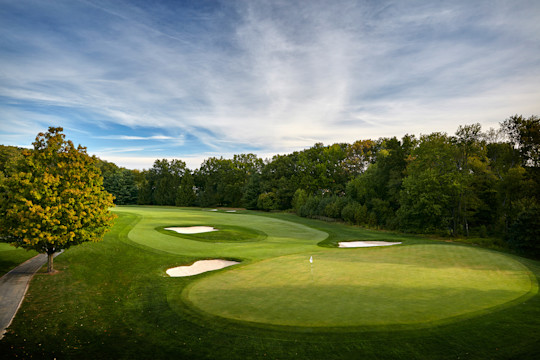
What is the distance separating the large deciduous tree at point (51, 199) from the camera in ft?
38.3

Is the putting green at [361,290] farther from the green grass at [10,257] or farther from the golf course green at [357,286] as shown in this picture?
the green grass at [10,257]

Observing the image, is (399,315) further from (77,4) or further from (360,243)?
(77,4)

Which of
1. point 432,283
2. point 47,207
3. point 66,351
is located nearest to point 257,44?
point 47,207

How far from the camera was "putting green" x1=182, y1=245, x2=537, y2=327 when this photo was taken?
8.45 metres

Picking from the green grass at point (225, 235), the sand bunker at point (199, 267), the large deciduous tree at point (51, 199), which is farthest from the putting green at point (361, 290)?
the green grass at point (225, 235)

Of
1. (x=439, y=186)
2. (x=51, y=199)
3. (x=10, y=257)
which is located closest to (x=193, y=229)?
(x=10, y=257)

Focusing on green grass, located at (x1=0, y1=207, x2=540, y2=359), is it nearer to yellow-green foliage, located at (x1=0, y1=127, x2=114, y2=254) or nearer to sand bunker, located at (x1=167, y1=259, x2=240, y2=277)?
sand bunker, located at (x1=167, y1=259, x2=240, y2=277)

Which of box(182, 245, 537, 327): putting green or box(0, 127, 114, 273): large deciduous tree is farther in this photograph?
box(0, 127, 114, 273): large deciduous tree

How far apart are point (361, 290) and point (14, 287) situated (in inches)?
547

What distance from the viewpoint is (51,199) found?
39.7ft

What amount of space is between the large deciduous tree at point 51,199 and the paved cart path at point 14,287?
1237 mm

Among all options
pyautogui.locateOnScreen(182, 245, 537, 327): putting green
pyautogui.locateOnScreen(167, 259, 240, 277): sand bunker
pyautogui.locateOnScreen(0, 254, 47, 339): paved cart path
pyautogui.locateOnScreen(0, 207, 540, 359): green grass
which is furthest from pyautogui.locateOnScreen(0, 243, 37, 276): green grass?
pyautogui.locateOnScreen(182, 245, 537, 327): putting green

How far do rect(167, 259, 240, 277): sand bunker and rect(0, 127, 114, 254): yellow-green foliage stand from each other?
14.1 feet

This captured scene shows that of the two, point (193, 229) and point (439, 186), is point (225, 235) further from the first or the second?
point (439, 186)
